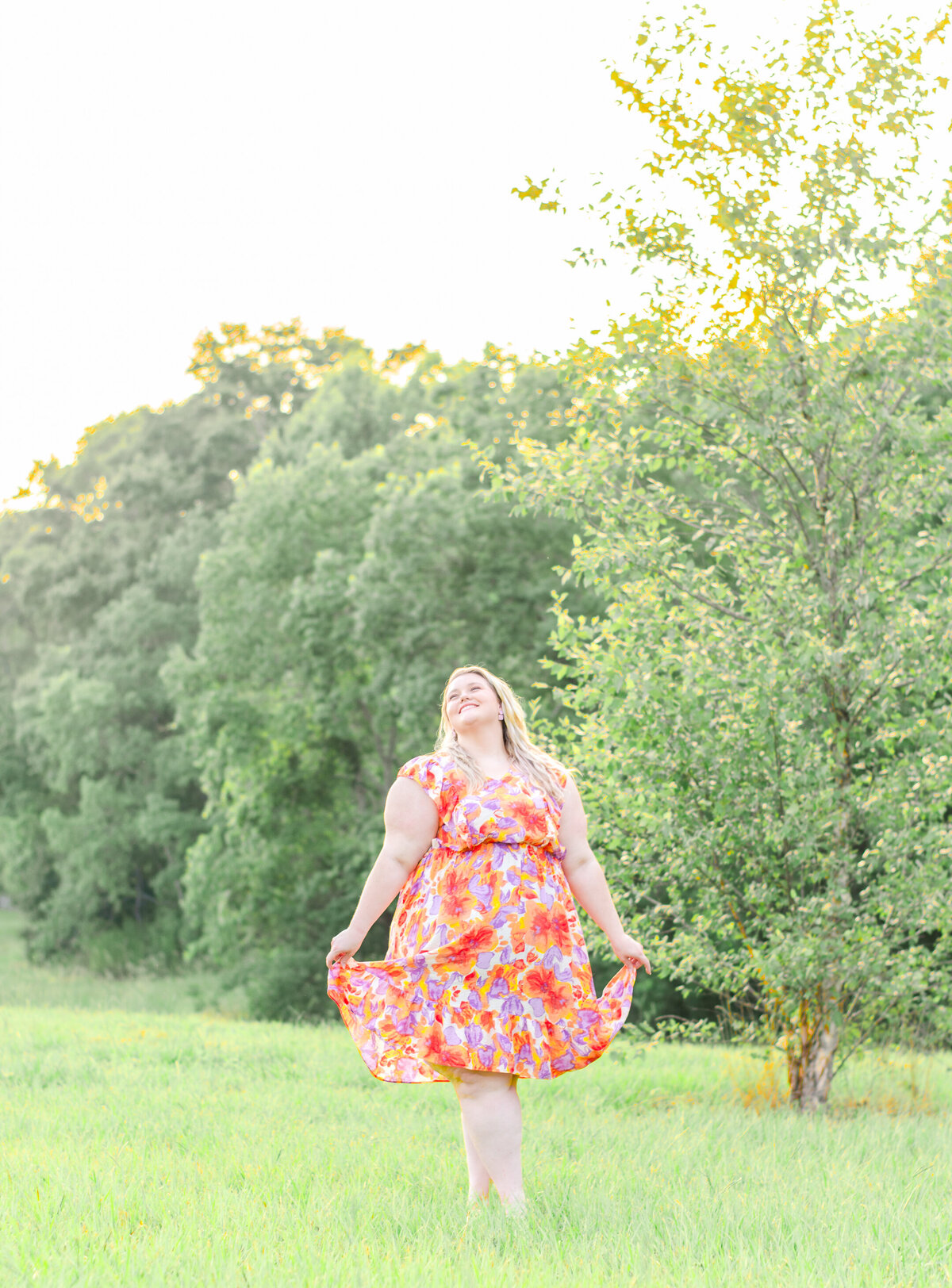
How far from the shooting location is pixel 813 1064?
22.4ft

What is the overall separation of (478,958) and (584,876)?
59cm

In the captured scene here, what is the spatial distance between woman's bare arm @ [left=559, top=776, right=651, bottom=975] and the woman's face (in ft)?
1.38

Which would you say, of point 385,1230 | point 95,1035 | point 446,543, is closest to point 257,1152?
point 385,1230

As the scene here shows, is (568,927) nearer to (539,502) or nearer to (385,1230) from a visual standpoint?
(385,1230)

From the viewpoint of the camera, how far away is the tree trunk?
6.78 metres

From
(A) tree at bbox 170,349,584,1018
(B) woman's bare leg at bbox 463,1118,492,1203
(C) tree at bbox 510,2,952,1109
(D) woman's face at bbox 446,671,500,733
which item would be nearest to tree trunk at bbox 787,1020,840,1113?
(C) tree at bbox 510,2,952,1109

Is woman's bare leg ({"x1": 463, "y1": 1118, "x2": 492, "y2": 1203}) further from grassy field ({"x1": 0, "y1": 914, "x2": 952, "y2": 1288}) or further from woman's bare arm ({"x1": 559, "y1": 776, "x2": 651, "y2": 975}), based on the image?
woman's bare arm ({"x1": 559, "y1": 776, "x2": 651, "y2": 975})

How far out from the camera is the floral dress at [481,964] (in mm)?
4062

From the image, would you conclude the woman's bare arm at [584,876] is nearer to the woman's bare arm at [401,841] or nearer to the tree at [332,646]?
the woman's bare arm at [401,841]

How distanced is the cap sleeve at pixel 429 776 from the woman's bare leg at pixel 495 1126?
93 centimetres

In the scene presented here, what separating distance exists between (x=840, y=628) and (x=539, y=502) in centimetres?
185

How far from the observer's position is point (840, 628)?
6.66 metres

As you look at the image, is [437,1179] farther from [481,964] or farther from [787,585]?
[787,585]

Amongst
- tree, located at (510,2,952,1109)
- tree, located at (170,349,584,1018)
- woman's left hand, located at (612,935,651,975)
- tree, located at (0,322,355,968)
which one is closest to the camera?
woman's left hand, located at (612,935,651,975)
